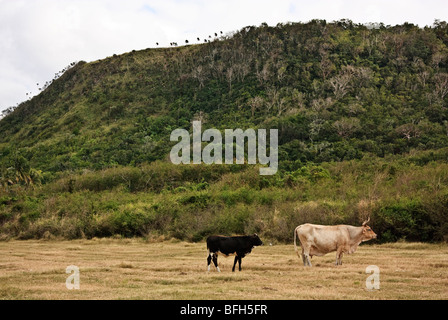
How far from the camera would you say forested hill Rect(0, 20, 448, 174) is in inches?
2640

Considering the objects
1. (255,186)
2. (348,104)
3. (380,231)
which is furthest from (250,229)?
(348,104)

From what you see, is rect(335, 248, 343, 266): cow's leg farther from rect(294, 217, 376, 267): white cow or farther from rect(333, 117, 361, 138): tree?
rect(333, 117, 361, 138): tree

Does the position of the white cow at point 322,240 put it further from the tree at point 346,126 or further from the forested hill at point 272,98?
the tree at point 346,126

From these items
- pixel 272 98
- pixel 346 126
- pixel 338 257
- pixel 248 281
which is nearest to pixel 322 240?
pixel 338 257

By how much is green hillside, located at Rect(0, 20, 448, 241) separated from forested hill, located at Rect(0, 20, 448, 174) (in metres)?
0.33

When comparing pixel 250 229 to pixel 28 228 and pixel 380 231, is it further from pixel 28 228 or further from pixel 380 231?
pixel 28 228

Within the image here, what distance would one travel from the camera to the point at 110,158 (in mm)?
74625

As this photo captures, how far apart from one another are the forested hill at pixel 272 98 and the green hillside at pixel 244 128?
0.33 m

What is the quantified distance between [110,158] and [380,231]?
2119 inches

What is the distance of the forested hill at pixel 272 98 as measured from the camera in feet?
220

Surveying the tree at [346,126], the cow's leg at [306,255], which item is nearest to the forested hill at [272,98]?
the tree at [346,126]

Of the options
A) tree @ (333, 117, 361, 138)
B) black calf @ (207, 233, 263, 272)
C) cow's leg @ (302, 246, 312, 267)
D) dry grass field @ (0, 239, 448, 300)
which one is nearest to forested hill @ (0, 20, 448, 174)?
tree @ (333, 117, 361, 138)

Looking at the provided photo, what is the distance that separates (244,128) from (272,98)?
38.9 ft

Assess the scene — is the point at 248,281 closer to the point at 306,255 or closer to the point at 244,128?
the point at 306,255
